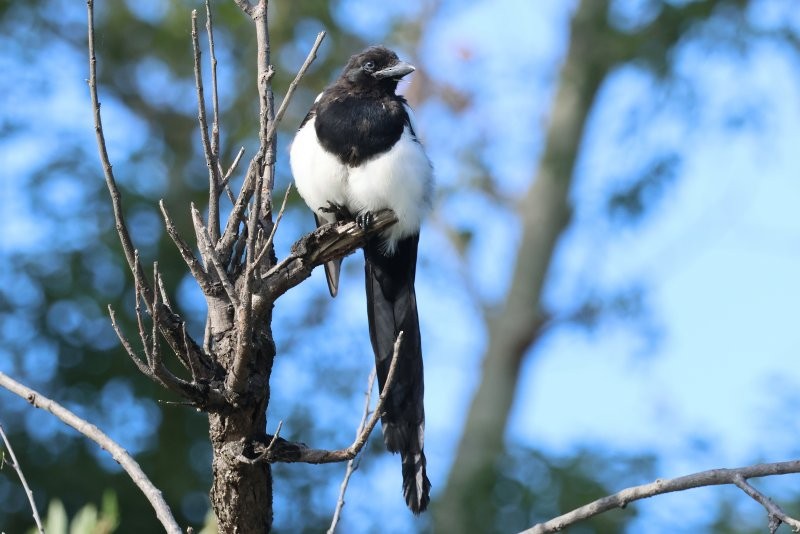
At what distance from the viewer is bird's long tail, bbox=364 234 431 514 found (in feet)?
9.75

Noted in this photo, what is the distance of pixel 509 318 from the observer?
892cm

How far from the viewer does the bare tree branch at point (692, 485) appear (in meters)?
2.17

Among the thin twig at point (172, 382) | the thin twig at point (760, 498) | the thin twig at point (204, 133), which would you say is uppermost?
the thin twig at point (204, 133)

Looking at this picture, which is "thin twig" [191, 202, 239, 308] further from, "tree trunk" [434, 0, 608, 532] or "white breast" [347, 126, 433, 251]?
"tree trunk" [434, 0, 608, 532]

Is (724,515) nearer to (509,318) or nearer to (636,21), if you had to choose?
(509,318)

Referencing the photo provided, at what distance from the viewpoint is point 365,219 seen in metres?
3.48

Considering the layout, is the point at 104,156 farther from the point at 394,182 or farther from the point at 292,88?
the point at 394,182

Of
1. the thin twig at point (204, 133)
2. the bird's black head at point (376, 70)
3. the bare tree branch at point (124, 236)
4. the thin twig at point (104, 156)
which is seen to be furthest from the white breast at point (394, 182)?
the thin twig at point (104, 156)

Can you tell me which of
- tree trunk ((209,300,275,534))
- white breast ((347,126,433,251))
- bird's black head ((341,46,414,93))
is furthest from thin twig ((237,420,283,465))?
bird's black head ((341,46,414,93))

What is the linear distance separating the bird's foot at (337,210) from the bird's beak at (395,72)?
0.54 metres

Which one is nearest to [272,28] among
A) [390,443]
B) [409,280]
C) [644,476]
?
[644,476]

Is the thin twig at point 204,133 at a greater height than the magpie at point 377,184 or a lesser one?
lesser

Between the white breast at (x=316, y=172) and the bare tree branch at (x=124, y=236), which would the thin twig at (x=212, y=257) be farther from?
the white breast at (x=316, y=172)

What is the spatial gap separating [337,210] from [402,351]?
56 cm
